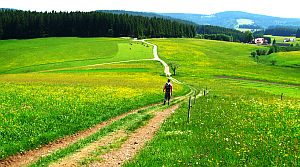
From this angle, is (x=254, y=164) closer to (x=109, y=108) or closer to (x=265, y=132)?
(x=265, y=132)

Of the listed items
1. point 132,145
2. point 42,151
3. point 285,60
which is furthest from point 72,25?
point 132,145

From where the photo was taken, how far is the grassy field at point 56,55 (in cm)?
9606

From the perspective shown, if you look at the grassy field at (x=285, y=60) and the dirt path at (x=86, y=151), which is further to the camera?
the grassy field at (x=285, y=60)

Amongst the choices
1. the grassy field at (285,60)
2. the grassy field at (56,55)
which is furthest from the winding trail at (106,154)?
the grassy field at (285,60)

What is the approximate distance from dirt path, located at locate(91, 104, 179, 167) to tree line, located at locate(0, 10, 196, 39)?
490 ft

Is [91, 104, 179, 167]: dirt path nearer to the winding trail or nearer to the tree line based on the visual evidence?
the winding trail

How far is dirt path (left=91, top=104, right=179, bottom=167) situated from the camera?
1566 centimetres

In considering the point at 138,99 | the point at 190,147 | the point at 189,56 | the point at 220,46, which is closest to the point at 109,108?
the point at 138,99

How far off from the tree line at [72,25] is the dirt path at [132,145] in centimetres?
14926

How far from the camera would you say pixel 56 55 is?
112m

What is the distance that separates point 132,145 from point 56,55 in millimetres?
98017

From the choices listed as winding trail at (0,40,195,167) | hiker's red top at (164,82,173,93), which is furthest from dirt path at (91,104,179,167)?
hiker's red top at (164,82,173,93)

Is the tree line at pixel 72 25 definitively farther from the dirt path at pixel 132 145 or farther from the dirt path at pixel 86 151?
the dirt path at pixel 86 151

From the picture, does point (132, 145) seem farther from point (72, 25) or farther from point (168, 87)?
point (72, 25)
